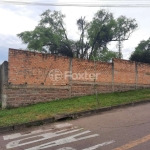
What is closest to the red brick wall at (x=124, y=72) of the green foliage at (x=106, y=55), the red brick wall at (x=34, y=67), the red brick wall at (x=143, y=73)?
the red brick wall at (x=143, y=73)

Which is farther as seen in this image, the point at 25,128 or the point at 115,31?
the point at 115,31

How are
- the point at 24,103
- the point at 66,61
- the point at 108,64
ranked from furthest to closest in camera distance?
the point at 108,64 → the point at 66,61 → the point at 24,103

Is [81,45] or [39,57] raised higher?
[81,45]

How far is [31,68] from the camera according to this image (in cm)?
956

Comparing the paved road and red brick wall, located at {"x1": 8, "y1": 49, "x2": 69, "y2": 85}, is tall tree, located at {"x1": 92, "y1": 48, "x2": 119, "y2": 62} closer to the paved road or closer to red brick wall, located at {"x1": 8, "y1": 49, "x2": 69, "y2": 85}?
red brick wall, located at {"x1": 8, "y1": 49, "x2": 69, "y2": 85}

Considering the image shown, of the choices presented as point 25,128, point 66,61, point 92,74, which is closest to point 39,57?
point 66,61

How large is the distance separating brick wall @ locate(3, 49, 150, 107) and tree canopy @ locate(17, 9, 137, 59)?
58.1ft

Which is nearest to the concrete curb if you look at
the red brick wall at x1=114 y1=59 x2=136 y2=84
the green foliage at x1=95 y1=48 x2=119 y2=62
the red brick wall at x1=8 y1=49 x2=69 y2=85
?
the red brick wall at x1=8 y1=49 x2=69 y2=85

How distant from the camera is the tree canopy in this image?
29.1 meters

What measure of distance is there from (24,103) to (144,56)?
16.9m

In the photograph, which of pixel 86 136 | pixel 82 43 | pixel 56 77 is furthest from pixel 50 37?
pixel 86 136

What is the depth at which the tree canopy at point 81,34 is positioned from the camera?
29.1 metres

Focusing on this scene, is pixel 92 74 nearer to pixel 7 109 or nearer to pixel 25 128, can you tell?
pixel 7 109

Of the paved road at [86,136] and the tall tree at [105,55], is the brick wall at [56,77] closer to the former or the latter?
the paved road at [86,136]
